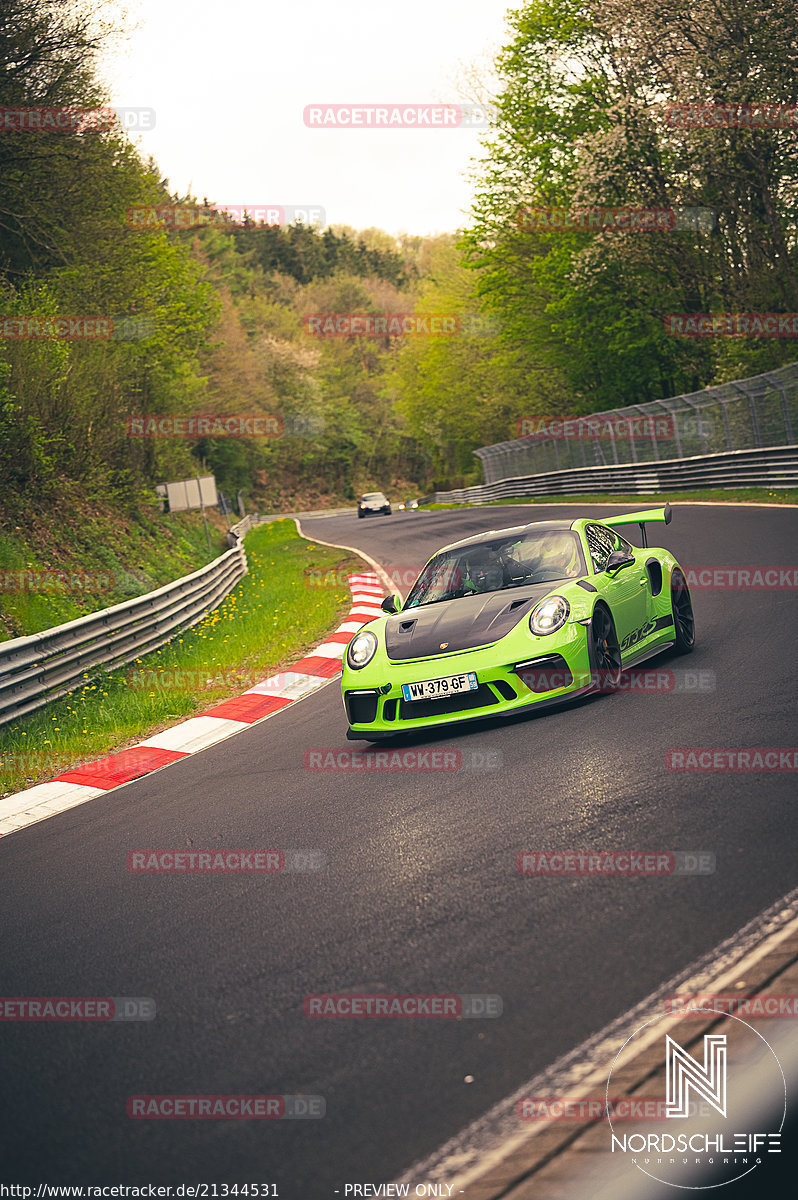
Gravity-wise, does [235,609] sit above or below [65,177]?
below

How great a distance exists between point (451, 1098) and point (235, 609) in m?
16.9

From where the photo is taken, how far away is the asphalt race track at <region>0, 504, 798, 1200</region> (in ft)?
8.82

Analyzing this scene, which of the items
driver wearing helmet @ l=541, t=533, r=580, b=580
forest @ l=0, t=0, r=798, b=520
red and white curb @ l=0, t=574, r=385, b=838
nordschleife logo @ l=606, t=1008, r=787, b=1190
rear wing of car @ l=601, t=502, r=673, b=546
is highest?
forest @ l=0, t=0, r=798, b=520

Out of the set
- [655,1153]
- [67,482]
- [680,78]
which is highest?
[680,78]

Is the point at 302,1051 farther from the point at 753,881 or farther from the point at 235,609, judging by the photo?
the point at 235,609

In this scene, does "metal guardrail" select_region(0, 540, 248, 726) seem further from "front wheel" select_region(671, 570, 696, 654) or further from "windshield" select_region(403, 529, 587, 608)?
"front wheel" select_region(671, 570, 696, 654)

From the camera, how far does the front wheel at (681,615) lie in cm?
830

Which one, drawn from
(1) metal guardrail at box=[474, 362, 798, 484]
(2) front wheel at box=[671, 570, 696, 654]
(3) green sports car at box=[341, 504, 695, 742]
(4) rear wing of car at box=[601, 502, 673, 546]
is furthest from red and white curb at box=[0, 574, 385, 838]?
(1) metal guardrail at box=[474, 362, 798, 484]

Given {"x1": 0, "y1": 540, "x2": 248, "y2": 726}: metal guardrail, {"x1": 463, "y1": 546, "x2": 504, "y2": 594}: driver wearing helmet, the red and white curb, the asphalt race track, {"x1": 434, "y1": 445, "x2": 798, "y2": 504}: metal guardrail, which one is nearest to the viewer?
the asphalt race track

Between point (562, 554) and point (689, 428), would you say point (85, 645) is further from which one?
point (689, 428)

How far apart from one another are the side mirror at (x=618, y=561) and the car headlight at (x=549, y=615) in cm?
82

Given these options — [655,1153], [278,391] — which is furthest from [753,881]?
[278,391]

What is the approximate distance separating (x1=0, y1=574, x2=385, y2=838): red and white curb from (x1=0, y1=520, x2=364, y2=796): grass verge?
10.5 inches

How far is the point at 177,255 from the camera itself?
132 feet
